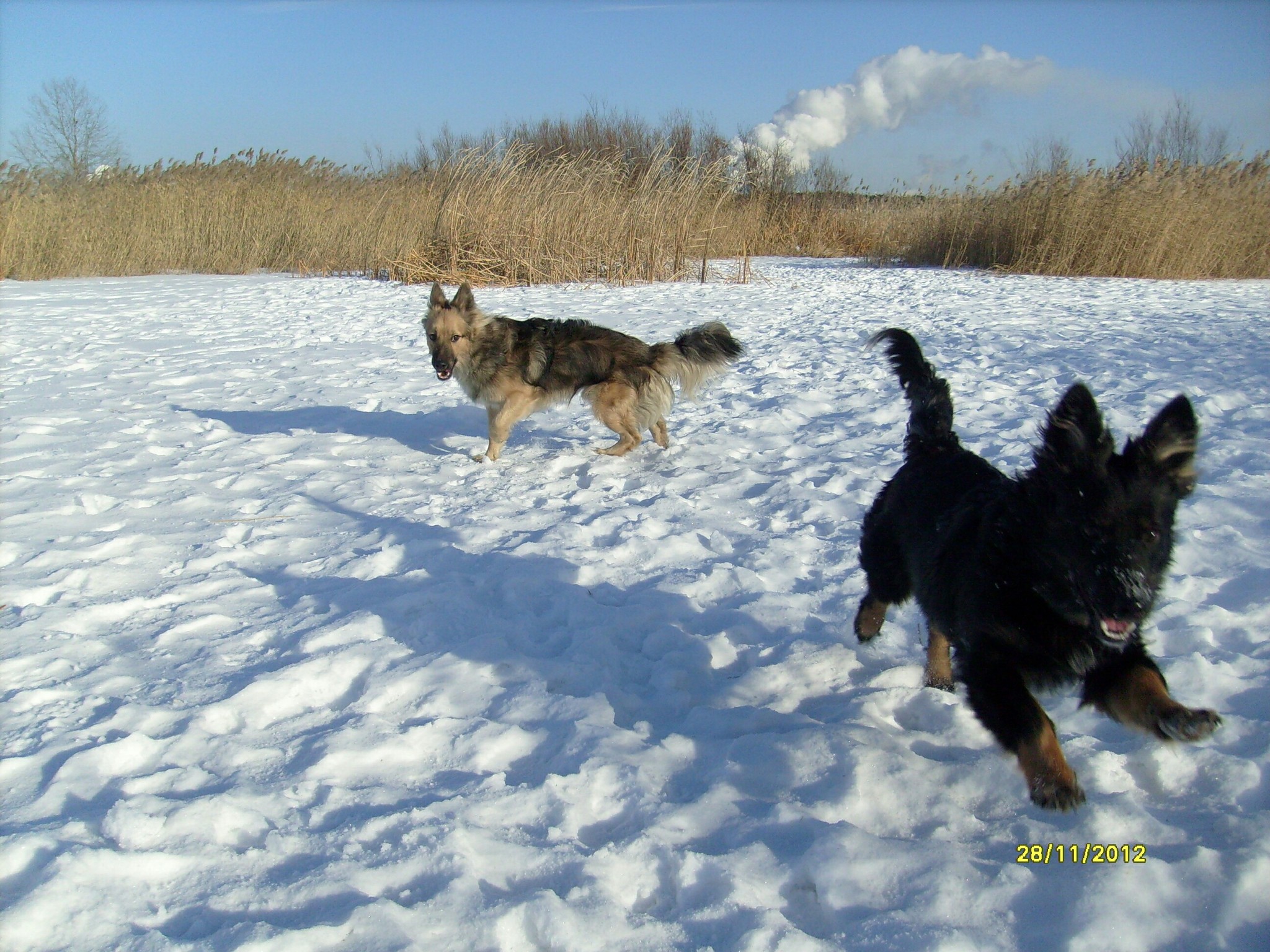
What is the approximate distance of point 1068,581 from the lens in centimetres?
200

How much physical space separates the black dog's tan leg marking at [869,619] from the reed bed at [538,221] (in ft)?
40.9

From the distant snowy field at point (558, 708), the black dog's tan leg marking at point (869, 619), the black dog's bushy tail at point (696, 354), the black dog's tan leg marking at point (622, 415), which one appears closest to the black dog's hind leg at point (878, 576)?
the black dog's tan leg marking at point (869, 619)

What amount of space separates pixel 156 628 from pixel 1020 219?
1665 cm

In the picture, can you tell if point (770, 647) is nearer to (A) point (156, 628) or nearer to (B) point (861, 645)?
(B) point (861, 645)

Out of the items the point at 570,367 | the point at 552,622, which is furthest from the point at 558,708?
the point at 570,367

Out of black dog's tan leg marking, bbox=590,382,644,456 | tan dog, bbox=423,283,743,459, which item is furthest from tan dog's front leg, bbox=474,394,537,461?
black dog's tan leg marking, bbox=590,382,644,456

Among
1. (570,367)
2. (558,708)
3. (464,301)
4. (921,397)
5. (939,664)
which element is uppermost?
(464,301)

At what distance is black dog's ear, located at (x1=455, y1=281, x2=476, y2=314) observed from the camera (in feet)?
19.9

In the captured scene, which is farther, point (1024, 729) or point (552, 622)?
point (552, 622)

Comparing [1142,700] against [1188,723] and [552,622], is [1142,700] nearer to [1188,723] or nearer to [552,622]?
[1188,723]
